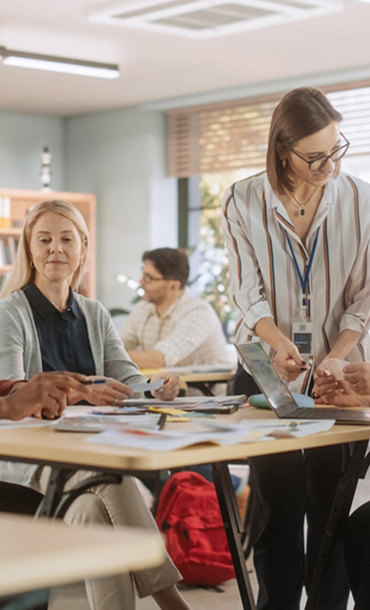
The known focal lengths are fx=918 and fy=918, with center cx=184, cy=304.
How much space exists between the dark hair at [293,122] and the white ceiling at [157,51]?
2961 mm

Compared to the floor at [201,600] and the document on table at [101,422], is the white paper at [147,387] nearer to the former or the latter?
the document on table at [101,422]

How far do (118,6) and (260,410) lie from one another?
→ 3.69 metres

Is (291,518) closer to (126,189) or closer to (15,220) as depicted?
(15,220)

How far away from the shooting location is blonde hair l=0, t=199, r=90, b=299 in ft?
8.76

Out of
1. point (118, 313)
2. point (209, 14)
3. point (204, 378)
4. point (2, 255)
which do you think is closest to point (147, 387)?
point (204, 378)

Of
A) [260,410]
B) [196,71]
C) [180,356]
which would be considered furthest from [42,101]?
[260,410]

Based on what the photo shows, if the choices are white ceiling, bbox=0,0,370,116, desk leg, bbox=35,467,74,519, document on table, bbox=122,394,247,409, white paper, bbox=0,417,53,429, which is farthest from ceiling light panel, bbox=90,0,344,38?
desk leg, bbox=35,467,74,519

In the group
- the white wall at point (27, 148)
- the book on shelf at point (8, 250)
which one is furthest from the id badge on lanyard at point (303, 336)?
the white wall at point (27, 148)

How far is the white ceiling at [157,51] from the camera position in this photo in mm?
5586

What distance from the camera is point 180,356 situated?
15.9 ft

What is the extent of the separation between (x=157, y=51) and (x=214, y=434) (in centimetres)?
508

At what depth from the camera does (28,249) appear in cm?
272

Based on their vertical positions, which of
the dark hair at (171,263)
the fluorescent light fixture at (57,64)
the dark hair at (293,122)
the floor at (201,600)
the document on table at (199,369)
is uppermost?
the fluorescent light fixture at (57,64)

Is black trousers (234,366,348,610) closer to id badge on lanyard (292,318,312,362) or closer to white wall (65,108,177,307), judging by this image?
id badge on lanyard (292,318,312,362)
